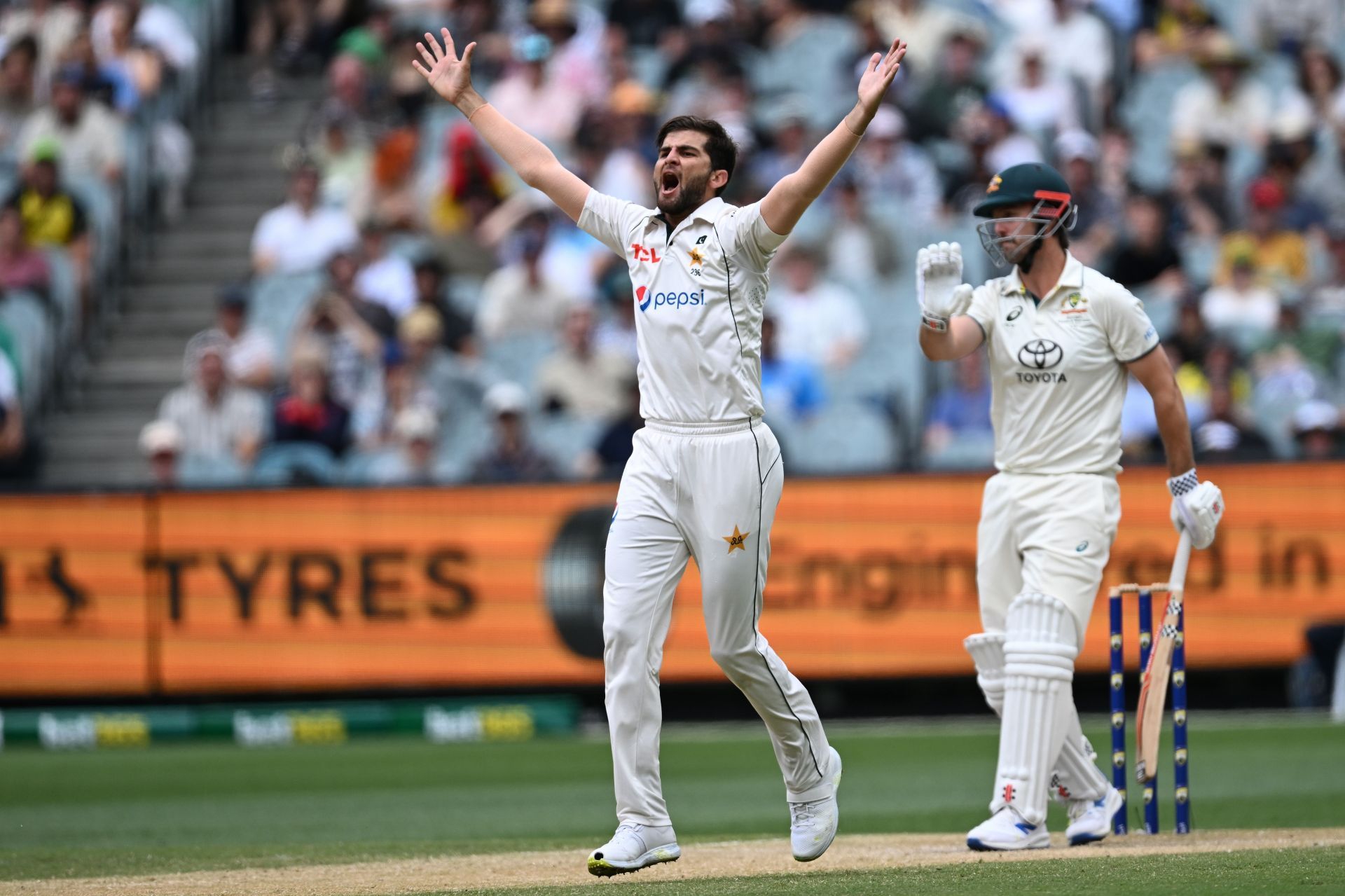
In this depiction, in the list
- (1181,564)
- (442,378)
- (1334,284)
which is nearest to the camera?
(1181,564)

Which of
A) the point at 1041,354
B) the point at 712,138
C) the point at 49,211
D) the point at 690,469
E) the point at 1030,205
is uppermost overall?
the point at 49,211

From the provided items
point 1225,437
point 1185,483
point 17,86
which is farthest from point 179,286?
point 1185,483

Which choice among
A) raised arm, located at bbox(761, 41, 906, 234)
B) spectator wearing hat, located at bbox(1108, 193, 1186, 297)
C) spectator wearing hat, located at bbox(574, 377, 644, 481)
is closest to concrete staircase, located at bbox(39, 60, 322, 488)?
spectator wearing hat, located at bbox(574, 377, 644, 481)

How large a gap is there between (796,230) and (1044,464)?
8846mm

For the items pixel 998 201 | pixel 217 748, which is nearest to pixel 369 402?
pixel 217 748

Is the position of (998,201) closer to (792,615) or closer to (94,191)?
(792,615)

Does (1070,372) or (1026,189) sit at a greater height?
(1026,189)

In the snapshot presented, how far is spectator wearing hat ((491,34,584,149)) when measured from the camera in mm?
17422

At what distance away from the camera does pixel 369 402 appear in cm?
1526

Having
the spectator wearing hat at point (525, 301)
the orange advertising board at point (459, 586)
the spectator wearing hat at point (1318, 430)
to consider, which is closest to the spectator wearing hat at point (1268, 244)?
the spectator wearing hat at point (1318, 430)

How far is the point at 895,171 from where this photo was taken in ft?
52.7

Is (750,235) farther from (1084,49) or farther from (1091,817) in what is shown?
(1084,49)

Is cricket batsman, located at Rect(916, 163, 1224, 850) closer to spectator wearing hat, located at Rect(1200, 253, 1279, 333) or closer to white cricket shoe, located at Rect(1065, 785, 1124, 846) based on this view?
white cricket shoe, located at Rect(1065, 785, 1124, 846)

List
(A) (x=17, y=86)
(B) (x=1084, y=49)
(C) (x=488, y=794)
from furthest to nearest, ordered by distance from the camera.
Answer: (A) (x=17, y=86) < (B) (x=1084, y=49) < (C) (x=488, y=794)
